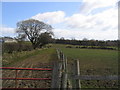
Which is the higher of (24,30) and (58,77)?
(24,30)

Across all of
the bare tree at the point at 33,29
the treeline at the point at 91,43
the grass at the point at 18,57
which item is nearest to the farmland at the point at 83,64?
the grass at the point at 18,57

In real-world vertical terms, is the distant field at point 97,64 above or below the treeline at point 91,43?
below

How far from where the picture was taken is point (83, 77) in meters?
3.64

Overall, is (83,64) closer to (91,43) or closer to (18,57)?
(18,57)

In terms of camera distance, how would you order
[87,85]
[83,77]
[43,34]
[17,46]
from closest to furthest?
[83,77]
[87,85]
[17,46]
[43,34]

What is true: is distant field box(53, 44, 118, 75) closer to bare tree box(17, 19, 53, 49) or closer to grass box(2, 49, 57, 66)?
grass box(2, 49, 57, 66)

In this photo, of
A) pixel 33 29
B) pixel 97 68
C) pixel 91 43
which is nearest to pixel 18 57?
pixel 97 68

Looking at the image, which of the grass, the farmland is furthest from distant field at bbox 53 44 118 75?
the grass

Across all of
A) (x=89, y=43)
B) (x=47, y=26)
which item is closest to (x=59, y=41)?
(x=89, y=43)

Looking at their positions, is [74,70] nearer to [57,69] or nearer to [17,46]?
[57,69]

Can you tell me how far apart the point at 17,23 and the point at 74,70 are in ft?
160

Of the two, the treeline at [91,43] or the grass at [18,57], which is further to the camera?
the treeline at [91,43]

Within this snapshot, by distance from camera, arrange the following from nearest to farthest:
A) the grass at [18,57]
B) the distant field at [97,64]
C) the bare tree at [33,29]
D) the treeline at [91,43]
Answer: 1. the distant field at [97,64]
2. the grass at [18,57]
3. the bare tree at [33,29]
4. the treeline at [91,43]

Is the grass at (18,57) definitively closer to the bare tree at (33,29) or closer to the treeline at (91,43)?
the bare tree at (33,29)
